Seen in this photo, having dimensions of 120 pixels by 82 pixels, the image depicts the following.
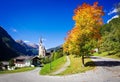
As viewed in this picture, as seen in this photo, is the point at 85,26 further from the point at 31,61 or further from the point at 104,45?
the point at 31,61

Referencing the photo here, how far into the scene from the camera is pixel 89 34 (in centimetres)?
3816

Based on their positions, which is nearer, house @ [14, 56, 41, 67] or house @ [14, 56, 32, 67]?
house @ [14, 56, 41, 67]

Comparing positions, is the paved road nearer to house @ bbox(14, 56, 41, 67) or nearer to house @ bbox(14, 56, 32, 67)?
house @ bbox(14, 56, 41, 67)

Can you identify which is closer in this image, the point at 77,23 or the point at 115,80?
the point at 115,80

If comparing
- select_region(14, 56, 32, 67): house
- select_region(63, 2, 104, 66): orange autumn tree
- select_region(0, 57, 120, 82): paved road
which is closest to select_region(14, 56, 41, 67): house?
select_region(14, 56, 32, 67): house

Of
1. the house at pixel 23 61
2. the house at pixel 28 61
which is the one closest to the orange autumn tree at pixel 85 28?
the house at pixel 28 61

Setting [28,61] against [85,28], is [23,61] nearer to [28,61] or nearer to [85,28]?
[28,61]

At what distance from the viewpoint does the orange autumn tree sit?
37.7 meters

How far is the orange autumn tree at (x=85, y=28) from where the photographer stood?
1483 inches

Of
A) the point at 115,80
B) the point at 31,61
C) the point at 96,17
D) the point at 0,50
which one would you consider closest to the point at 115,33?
the point at 96,17

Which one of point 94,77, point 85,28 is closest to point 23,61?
point 85,28

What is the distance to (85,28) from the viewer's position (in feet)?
124

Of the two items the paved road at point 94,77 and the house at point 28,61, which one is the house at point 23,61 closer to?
the house at point 28,61

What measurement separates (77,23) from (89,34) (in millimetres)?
2971
